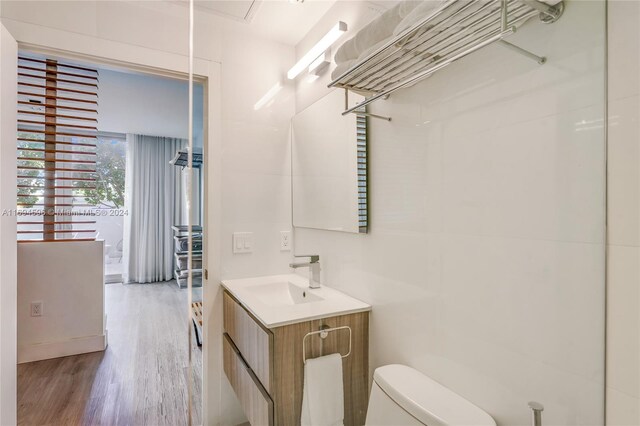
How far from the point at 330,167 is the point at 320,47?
→ 0.60 metres

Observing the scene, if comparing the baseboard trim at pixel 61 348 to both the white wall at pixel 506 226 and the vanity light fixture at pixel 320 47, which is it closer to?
the white wall at pixel 506 226

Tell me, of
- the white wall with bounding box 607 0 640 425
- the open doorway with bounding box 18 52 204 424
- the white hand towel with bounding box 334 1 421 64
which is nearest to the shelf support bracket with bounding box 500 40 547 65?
the white wall with bounding box 607 0 640 425

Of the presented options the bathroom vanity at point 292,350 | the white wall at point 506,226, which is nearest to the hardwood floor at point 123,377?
the bathroom vanity at point 292,350

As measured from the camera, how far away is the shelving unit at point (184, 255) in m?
1.80

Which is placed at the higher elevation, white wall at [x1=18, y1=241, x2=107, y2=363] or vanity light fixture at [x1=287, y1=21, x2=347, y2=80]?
vanity light fixture at [x1=287, y1=21, x2=347, y2=80]

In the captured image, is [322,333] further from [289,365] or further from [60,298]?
[60,298]

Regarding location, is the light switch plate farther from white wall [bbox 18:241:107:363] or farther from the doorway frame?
white wall [bbox 18:241:107:363]

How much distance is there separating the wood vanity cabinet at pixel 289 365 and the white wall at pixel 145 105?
1.16 metres

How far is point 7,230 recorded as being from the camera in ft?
4.60

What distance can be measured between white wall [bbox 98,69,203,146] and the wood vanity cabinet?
116 cm

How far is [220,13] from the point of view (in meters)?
1.73

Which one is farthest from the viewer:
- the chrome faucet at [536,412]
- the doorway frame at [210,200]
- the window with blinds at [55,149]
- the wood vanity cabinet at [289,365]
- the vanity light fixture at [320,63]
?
the doorway frame at [210,200]

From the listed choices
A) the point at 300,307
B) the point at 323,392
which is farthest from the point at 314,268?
the point at 323,392

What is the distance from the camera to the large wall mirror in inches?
54.0
